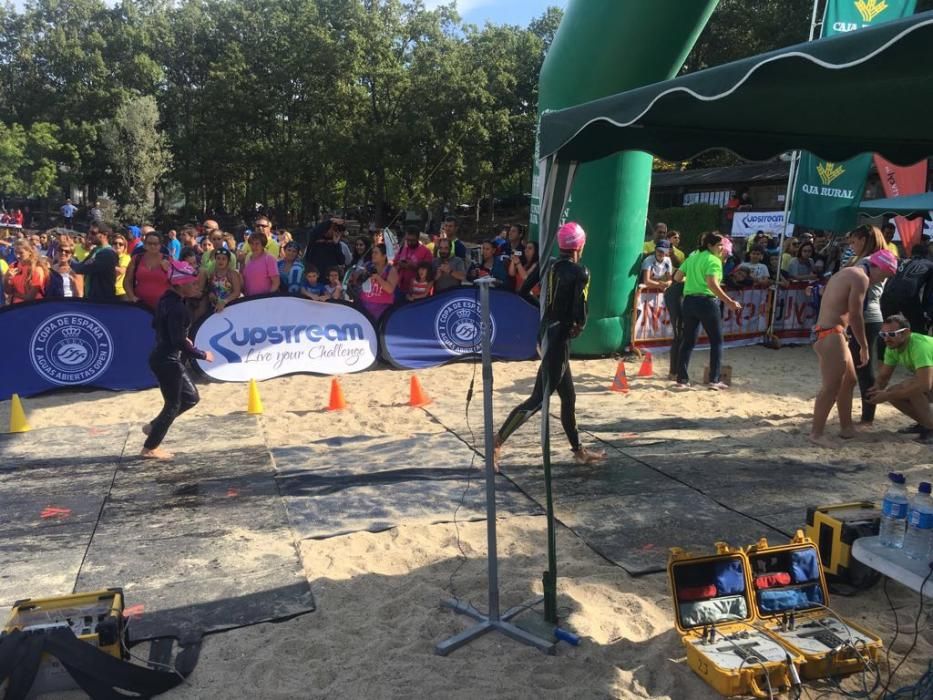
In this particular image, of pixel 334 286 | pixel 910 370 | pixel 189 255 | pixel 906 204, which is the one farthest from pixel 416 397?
pixel 906 204

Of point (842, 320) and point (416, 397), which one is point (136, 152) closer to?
point (416, 397)

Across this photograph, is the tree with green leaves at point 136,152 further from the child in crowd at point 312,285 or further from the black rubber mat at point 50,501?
the black rubber mat at point 50,501

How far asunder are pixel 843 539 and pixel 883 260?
348cm

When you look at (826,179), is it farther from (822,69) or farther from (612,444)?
(822,69)

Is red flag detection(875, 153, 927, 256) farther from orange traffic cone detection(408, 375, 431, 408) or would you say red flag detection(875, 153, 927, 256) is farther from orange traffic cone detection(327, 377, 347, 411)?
orange traffic cone detection(327, 377, 347, 411)

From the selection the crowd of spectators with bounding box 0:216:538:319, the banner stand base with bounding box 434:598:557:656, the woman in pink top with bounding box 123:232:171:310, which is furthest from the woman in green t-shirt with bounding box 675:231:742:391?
the woman in pink top with bounding box 123:232:171:310

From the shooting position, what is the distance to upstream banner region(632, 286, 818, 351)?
11273 millimetres

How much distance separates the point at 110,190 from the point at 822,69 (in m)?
50.5

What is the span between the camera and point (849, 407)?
700 cm

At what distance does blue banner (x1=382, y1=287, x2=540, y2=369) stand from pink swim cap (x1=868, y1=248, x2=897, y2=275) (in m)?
4.56

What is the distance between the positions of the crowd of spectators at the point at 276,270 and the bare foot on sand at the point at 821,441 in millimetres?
3361

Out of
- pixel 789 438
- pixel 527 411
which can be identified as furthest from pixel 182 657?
pixel 789 438

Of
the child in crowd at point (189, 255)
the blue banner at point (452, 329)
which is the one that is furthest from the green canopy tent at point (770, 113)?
the child in crowd at point (189, 255)

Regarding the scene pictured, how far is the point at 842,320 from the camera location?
6566 millimetres
